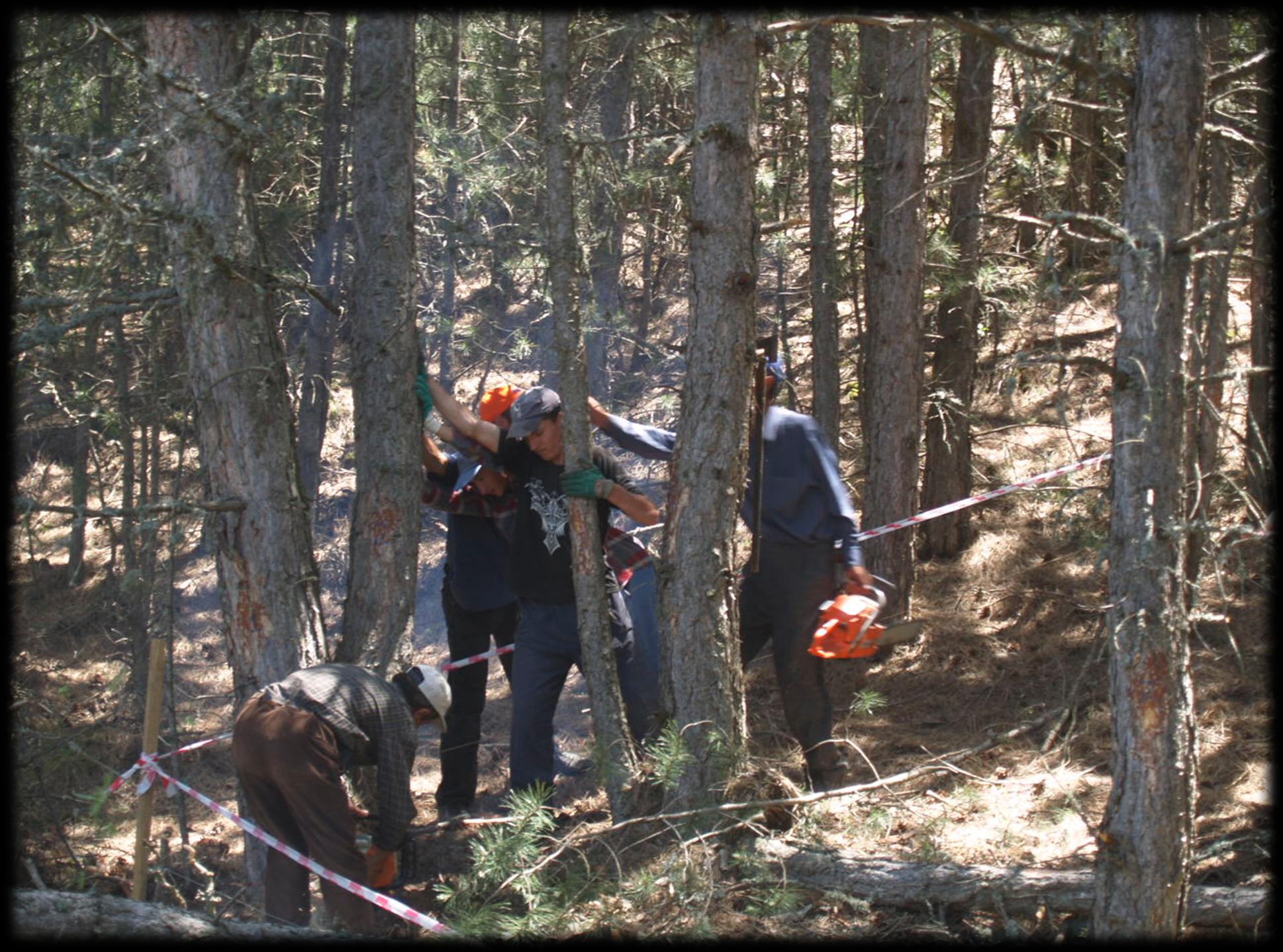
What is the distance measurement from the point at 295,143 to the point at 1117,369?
565 cm

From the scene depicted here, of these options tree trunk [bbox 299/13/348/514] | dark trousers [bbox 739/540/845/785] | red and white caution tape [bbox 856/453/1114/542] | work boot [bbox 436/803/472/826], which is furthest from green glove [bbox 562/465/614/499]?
tree trunk [bbox 299/13/348/514]

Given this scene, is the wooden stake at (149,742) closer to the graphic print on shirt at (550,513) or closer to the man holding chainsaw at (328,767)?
the man holding chainsaw at (328,767)

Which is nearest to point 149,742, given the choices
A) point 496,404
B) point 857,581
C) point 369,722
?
point 369,722

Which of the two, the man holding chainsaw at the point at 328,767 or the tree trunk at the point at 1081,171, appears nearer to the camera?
the man holding chainsaw at the point at 328,767

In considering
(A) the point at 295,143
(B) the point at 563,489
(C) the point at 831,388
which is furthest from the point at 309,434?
(B) the point at 563,489

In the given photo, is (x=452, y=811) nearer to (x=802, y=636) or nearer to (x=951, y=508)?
(x=802, y=636)

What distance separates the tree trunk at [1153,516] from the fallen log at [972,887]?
1.37ft

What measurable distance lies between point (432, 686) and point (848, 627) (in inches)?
75.6

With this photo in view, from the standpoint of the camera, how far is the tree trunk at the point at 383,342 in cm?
576

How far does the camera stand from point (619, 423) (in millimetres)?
5805

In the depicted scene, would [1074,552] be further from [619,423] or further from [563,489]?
[563,489]

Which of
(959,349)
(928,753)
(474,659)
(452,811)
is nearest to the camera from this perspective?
(928,753)

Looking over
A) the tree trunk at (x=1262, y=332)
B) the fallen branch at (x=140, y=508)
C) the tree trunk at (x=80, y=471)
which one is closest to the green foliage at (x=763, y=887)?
the fallen branch at (x=140, y=508)

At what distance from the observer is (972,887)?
446 cm
